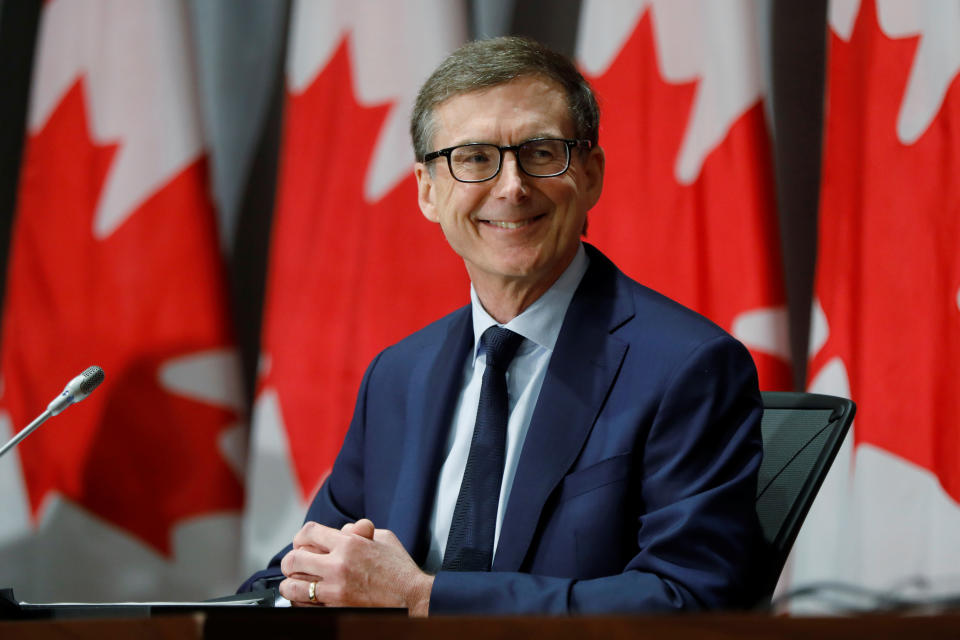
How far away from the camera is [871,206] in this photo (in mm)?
2227

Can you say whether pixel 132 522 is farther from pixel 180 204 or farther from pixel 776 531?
pixel 776 531

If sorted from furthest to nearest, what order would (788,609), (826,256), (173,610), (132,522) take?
(132,522)
(826,256)
(173,610)
(788,609)

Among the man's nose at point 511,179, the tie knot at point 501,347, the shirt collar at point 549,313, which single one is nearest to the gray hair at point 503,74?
the man's nose at point 511,179

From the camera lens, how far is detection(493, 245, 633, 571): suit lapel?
1.39 meters

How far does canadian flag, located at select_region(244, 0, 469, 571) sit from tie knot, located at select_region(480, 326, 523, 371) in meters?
1.21

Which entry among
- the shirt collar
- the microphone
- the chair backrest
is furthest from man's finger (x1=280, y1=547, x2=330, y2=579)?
the chair backrest

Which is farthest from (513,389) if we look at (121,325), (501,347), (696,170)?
(121,325)

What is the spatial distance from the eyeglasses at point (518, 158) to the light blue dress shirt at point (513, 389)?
16cm

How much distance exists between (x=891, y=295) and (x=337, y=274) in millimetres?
1487

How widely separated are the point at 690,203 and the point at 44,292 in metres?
1.95

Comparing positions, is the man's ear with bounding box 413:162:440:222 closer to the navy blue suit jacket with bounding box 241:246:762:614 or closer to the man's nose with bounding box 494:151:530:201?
the man's nose with bounding box 494:151:530:201

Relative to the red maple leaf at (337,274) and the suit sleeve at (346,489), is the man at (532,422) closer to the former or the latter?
the suit sleeve at (346,489)

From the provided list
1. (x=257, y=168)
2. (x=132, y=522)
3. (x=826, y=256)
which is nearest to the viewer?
(x=826, y=256)

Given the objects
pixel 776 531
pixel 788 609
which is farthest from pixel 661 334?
pixel 788 609
